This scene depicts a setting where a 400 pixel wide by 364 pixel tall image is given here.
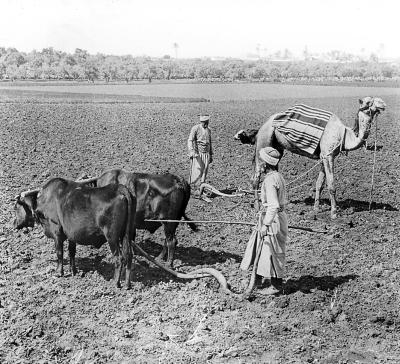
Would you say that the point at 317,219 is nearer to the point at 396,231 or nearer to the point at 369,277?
the point at 396,231

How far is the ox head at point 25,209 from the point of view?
8750 mm

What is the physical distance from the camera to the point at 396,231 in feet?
33.0

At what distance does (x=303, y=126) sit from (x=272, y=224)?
489cm

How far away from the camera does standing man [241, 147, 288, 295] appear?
7.01m

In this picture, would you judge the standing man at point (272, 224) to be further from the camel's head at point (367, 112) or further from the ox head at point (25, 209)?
the camel's head at point (367, 112)

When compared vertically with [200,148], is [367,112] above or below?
above

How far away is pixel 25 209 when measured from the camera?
8.94 metres

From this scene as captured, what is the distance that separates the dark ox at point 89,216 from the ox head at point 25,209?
0.24 metres

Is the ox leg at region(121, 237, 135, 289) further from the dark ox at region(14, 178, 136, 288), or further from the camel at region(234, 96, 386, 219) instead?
the camel at region(234, 96, 386, 219)

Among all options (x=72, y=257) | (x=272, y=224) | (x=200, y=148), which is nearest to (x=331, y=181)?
(x=200, y=148)

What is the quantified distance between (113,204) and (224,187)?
6.11m

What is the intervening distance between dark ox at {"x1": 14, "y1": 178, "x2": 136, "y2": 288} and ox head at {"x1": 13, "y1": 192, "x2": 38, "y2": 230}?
24cm

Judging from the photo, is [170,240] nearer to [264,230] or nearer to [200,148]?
[264,230]

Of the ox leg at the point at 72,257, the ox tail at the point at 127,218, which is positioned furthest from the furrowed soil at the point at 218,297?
the ox tail at the point at 127,218
